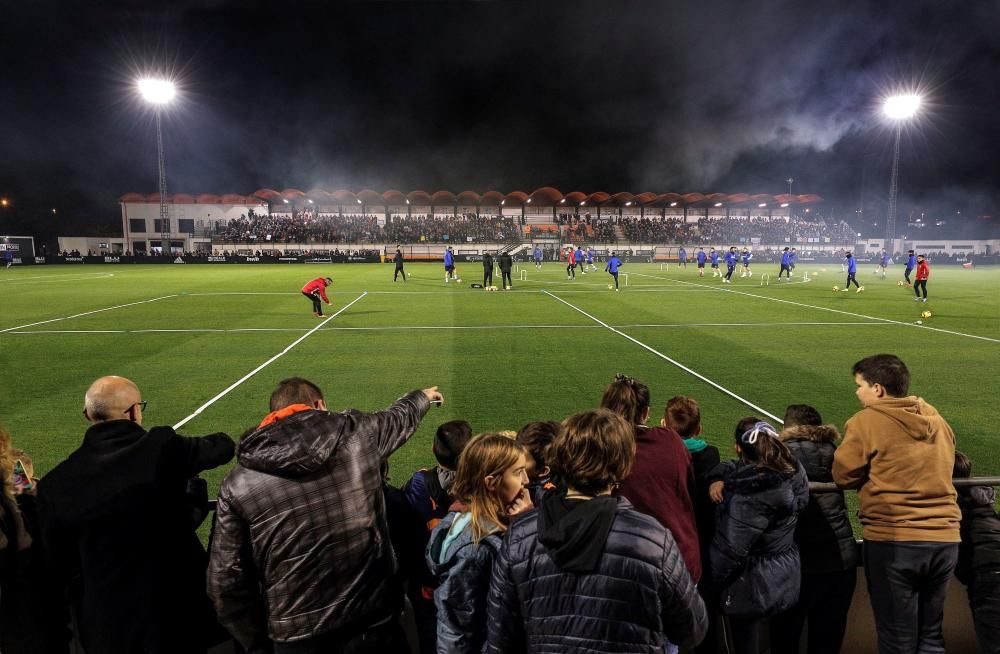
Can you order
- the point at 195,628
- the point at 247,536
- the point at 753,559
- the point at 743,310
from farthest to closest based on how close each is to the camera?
the point at 743,310, the point at 753,559, the point at 195,628, the point at 247,536

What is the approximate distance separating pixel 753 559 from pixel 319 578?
220 cm

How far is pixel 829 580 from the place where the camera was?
11.5ft

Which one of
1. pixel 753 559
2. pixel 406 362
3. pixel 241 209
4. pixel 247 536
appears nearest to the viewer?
pixel 247 536

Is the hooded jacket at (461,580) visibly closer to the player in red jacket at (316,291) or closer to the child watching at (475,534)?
the child watching at (475,534)

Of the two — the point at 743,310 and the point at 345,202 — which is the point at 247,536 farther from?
the point at 345,202

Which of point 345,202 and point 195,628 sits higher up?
point 345,202

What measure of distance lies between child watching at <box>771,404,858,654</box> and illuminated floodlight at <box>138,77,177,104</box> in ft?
168

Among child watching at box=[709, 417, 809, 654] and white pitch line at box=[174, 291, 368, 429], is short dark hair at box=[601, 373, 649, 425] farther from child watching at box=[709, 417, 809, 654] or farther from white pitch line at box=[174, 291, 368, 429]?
white pitch line at box=[174, 291, 368, 429]

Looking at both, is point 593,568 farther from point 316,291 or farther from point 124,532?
point 316,291

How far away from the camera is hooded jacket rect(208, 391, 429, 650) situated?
261 centimetres

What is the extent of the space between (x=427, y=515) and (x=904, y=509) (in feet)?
8.39

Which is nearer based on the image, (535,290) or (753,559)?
(753,559)

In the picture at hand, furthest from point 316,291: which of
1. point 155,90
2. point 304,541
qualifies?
point 155,90

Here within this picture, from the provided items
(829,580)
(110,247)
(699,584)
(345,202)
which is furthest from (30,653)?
(110,247)
